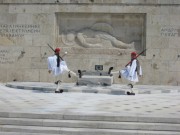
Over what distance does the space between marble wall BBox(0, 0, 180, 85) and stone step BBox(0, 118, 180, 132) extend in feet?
35.6

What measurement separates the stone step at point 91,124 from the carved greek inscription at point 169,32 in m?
11.4

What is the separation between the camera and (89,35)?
64.0 feet

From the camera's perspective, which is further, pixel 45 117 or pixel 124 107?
pixel 124 107

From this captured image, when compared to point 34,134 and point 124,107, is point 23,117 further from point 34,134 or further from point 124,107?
point 124,107

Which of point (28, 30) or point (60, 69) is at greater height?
point (28, 30)

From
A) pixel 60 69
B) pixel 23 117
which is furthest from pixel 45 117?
pixel 60 69

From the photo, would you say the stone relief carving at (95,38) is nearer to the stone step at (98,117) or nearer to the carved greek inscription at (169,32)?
the carved greek inscription at (169,32)

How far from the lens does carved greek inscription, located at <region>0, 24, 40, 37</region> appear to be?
19438mm

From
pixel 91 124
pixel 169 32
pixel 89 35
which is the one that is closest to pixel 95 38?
pixel 89 35

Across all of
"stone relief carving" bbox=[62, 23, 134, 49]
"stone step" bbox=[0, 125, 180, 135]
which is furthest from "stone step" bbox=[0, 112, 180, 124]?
"stone relief carving" bbox=[62, 23, 134, 49]

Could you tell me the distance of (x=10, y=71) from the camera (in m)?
19.5

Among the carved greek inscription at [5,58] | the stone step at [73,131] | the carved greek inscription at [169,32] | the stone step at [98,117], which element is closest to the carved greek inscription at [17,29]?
the carved greek inscription at [5,58]

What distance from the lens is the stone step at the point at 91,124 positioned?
26.2ft

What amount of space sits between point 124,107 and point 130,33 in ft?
32.7
